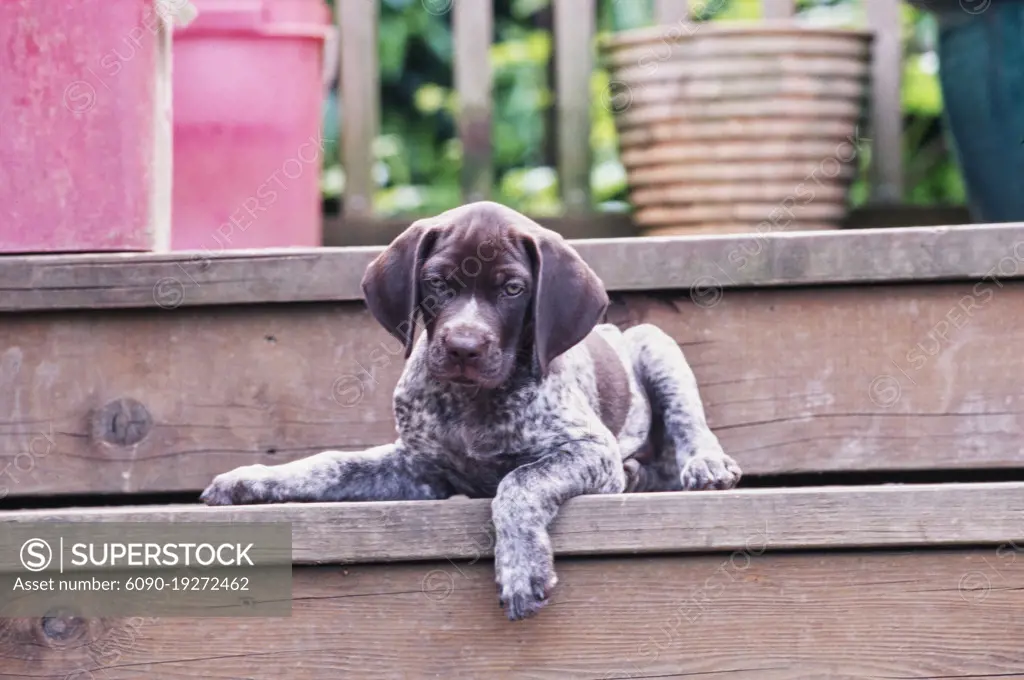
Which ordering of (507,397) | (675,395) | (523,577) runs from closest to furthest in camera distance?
(523,577) < (507,397) < (675,395)

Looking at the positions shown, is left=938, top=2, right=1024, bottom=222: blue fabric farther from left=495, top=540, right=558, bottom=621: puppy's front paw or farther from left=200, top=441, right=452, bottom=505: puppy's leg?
left=495, top=540, right=558, bottom=621: puppy's front paw

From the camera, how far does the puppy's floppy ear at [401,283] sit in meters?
3.33

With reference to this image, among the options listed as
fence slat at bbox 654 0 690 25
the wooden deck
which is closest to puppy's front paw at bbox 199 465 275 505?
the wooden deck

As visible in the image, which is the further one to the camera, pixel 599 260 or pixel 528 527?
pixel 599 260

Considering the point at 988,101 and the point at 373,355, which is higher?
the point at 988,101

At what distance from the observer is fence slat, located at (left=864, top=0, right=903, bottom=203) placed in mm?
5734

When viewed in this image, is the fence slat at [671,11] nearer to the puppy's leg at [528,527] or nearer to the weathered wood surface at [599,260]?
the weathered wood surface at [599,260]

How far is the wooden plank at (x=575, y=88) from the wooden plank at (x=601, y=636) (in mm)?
2981

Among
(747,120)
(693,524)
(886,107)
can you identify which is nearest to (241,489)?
(693,524)

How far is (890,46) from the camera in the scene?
5.75m

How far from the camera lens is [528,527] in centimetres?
302

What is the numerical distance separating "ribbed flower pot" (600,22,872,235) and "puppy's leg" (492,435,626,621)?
2.19 m

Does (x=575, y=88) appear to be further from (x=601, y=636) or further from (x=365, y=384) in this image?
A: (x=601, y=636)

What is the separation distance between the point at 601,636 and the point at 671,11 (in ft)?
10.9
